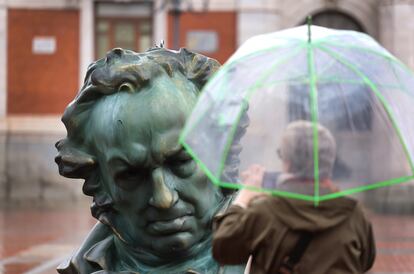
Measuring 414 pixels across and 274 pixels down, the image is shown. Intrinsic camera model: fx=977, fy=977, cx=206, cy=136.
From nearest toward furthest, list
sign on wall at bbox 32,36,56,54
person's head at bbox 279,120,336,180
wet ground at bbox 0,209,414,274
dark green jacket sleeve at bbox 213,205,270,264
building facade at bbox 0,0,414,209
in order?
1. person's head at bbox 279,120,336,180
2. dark green jacket sleeve at bbox 213,205,270,264
3. wet ground at bbox 0,209,414,274
4. building facade at bbox 0,0,414,209
5. sign on wall at bbox 32,36,56,54

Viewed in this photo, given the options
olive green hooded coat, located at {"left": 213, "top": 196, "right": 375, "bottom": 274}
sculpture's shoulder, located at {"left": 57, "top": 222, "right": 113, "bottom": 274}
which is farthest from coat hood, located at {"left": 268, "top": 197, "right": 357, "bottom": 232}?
sculpture's shoulder, located at {"left": 57, "top": 222, "right": 113, "bottom": 274}

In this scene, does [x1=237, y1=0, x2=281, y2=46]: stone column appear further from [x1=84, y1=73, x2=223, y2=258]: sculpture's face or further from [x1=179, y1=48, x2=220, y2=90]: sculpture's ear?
[x1=84, y1=73, x2=223, y2=258]: sculpture's face

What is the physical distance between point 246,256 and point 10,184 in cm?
1823

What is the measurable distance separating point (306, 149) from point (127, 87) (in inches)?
26.6

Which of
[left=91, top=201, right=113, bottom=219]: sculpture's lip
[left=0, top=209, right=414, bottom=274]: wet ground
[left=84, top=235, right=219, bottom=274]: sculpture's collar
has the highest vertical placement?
[left=91, top=201, right=113, bottom=219]: sculpture's lip

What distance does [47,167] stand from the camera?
20219 mm

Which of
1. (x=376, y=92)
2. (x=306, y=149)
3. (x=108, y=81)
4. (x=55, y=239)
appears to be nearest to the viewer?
(x=306, y=149)

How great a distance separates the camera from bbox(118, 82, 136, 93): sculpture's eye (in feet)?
8.90

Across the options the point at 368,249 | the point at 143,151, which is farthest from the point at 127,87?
the point at 368,249

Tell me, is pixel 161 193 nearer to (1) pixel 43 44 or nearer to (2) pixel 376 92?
(2) pixel 376 92

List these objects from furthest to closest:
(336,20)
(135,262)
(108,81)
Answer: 1. (336,20)
2. (135,262)
3. (108,81)

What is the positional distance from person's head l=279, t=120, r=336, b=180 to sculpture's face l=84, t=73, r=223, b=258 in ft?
1.63

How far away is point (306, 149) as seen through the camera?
2.23 metres

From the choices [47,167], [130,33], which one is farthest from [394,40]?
[47,167]
